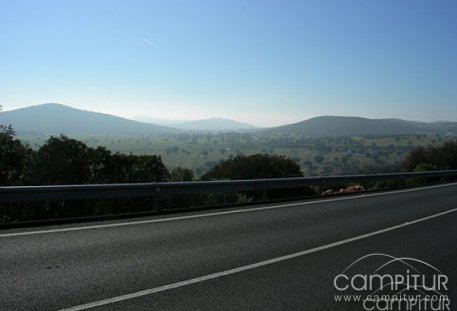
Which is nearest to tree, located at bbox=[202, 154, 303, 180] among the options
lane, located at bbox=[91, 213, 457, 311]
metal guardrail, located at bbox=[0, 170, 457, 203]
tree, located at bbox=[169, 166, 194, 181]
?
tree, located at bbox=[169, 166, 194, 181]

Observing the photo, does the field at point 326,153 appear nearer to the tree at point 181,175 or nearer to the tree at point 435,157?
the tree at point 435,157

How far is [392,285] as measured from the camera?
6.44 meters

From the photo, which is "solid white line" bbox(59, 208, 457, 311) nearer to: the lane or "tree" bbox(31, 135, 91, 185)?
the lane

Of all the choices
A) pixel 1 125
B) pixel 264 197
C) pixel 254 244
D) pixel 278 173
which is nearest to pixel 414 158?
pixel 278 173

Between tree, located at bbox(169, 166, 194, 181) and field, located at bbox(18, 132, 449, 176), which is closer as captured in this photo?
tree, located at bbox(169, 166, 194, 181)

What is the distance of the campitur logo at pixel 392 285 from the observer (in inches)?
226

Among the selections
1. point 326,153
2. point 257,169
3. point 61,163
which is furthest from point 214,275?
point 326,153

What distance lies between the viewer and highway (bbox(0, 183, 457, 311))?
5516 mm

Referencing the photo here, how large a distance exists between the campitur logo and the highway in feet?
0.48

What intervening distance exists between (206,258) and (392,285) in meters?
2.66

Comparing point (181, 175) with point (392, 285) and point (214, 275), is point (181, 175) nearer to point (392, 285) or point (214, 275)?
point (214, 275)

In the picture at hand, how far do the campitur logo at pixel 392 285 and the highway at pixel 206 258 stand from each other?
15 centimetres

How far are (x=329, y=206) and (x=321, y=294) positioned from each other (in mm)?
9167

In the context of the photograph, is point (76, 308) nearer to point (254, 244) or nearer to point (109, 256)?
point (109, 256)
